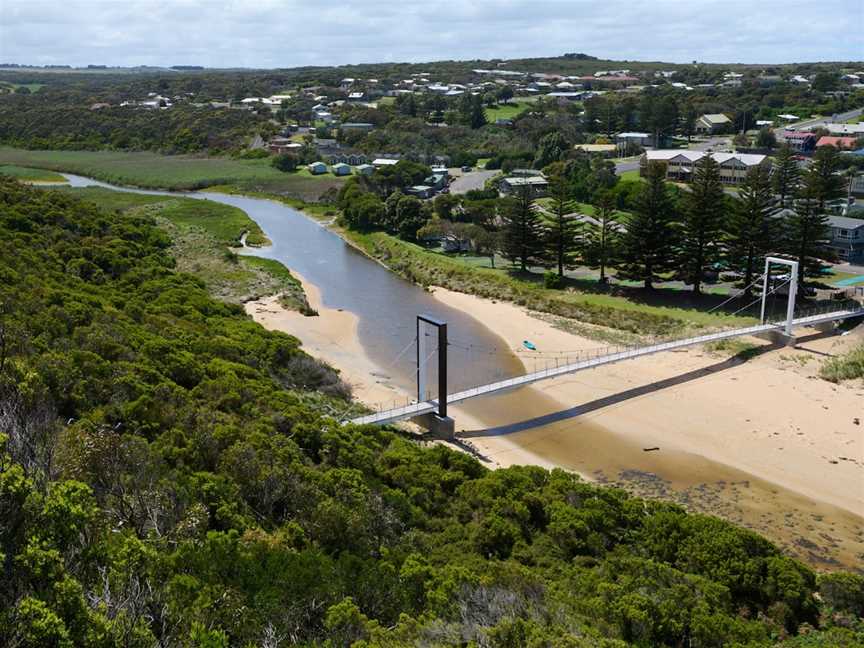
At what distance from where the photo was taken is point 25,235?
25.8 metres

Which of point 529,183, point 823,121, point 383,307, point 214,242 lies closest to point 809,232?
point 383,307

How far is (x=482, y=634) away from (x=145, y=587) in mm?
3127

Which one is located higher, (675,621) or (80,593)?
(80,593)

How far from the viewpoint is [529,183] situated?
1652 inches

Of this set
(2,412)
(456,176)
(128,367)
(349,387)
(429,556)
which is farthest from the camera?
(456,176)

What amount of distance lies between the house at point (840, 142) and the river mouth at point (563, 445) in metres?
32.7

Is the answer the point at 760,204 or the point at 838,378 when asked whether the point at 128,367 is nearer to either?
the point at 838,378

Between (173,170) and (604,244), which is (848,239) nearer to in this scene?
(604,244)

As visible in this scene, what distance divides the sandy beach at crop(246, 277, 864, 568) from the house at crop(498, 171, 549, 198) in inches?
750

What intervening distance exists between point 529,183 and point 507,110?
41377 mm

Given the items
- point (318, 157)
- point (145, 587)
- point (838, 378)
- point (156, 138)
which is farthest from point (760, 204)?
point (156, 138)

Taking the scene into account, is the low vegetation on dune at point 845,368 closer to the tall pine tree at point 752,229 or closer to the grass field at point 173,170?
the tall pine tree at point 752,229

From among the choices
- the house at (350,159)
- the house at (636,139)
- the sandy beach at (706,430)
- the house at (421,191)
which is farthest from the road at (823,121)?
the sandy beach at (706,430)

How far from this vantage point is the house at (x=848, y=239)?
101 feet
